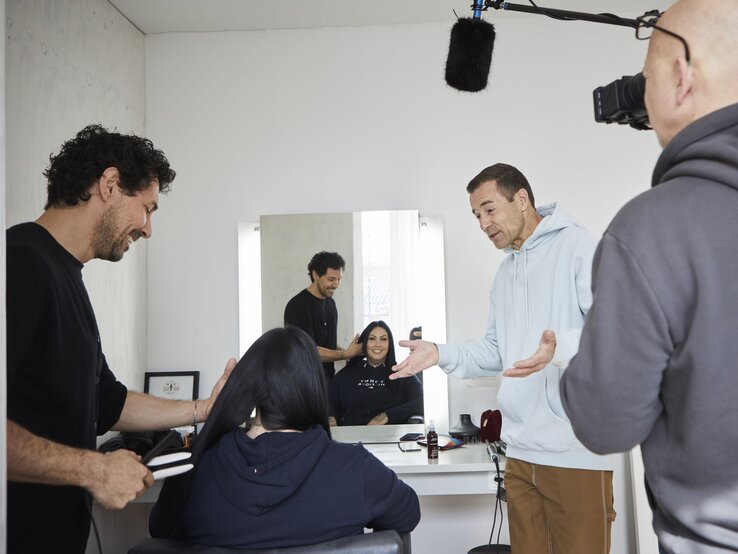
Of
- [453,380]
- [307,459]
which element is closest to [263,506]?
[307,459]

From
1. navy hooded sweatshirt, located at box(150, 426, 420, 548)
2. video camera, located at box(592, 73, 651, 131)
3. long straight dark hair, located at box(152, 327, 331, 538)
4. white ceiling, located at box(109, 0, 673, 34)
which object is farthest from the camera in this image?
white ceiling, located at box(109, 0, 673, 34)

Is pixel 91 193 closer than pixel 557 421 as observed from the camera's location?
Yes

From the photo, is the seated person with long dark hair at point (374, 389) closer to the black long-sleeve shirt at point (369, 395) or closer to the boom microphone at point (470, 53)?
the black long-sleeve shirt at point (369, 395)

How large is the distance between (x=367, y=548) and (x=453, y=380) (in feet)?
5.83

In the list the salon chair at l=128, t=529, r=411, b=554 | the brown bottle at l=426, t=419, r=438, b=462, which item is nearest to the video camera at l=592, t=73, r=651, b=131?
the salon chair at l=128, t=529, r=411, b=554

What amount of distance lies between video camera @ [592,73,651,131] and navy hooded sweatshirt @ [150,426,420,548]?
2.75ft

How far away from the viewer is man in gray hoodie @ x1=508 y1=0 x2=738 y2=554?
2.56ft

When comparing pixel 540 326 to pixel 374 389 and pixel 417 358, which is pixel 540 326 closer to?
pixel 417 358

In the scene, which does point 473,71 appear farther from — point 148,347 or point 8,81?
point 148,347

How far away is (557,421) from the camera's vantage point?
1821mm

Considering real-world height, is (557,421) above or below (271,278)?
below

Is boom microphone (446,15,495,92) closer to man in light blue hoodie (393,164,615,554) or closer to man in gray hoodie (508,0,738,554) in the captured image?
man in light blue hoodie (393,164,615,554)

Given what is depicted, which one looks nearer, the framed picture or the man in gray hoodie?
the man in gray hoodie

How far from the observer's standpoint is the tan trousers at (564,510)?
5.87ft
